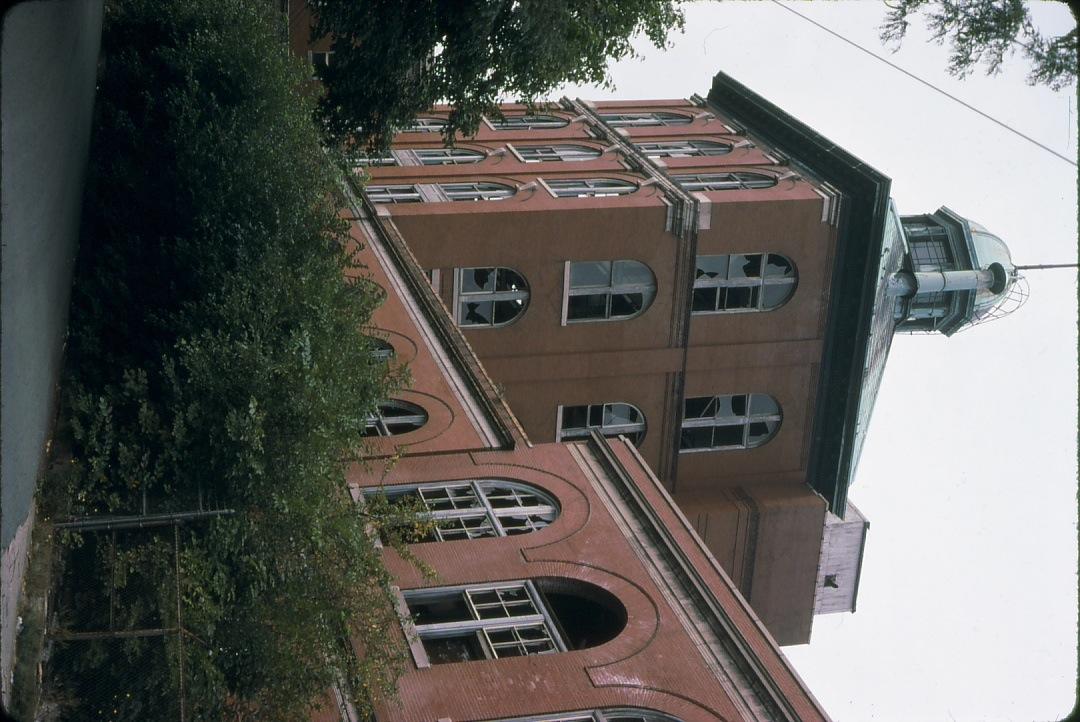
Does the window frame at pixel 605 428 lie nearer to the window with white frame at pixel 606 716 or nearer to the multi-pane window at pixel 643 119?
the multi-pane window at pixel 643 119

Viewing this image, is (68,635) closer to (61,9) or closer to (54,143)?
(54,143)

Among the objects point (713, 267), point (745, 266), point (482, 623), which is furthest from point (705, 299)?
point (482, 623)

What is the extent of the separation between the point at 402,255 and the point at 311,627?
51.1 feet

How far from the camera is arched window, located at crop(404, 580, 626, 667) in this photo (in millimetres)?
17953

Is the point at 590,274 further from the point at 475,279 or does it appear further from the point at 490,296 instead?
the point at 475,279

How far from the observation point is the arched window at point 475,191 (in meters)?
32.5

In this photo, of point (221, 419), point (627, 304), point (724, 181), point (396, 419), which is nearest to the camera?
point (221, 419)

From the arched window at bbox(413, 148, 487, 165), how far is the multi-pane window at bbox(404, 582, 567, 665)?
19.9 metres

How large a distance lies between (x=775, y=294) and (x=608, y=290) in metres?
5.27

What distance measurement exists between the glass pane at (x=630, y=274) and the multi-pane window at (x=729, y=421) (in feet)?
14.4

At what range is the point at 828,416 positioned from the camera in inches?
1366

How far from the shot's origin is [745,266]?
33.1 meters

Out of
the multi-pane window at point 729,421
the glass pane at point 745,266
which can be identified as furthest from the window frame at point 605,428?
the glass pane at point 745,266

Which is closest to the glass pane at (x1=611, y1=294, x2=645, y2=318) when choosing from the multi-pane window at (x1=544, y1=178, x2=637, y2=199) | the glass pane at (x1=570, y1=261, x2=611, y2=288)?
the glass pane at (x1=570, y1=261, x2=611, y2=288)
